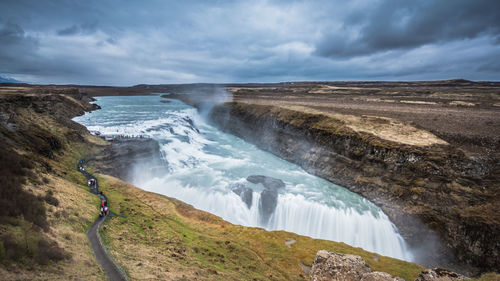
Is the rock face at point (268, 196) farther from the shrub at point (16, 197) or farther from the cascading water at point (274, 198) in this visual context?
the shrub at point (16, 197)

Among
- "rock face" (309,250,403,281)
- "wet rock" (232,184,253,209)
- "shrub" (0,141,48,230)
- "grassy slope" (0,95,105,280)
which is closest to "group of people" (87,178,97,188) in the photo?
"grassy slope" (0,95,105,280)

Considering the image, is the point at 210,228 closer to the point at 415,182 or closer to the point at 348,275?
the point at 348,275

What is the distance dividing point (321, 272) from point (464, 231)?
1873 centimetres

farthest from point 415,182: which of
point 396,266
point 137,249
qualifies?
point 137,249

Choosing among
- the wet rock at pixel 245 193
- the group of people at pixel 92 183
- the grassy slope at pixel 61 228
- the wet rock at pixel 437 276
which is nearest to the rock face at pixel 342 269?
the wet rock at pixel 437 276

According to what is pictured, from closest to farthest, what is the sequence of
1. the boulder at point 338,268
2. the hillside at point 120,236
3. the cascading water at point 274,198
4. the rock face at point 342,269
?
the hillside at point 120,236
the rock face at point 342,269
the boulder at point 338,268
the cascading water at point 274,198

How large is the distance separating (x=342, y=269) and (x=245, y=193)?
1900 centimetres

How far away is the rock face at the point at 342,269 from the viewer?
38.2 ft

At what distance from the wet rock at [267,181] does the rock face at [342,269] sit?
60.1 ft

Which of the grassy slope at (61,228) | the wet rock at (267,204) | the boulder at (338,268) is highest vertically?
the grassy slope at (61,228)

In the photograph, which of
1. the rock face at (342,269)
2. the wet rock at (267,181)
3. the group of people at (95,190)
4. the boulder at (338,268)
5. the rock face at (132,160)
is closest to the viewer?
the rock face at (342,269)

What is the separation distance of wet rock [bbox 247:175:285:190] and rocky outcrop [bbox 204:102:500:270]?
28.4 feet

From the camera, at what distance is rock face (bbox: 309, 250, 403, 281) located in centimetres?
1165

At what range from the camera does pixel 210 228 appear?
2258cm
